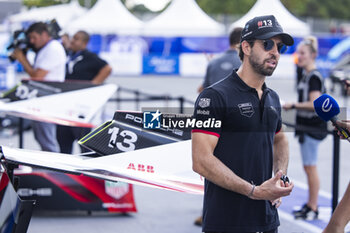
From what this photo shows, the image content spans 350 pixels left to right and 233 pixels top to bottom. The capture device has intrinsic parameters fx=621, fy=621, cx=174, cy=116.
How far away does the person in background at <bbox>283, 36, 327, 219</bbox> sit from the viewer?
638cm

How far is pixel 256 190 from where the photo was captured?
311cm

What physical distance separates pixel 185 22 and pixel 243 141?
2863cm

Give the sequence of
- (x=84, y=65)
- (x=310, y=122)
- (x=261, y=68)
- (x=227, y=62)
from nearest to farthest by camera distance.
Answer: (x=261, y=68) < (x=227, y=62) < (x=310, y=122) < (x=84, y=65)

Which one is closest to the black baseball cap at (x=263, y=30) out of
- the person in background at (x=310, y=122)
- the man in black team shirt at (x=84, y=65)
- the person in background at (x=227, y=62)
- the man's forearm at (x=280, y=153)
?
the man's forearm at (x=280, y=153)

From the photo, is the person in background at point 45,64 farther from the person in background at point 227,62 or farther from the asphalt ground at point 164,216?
the person in background at point 227,62

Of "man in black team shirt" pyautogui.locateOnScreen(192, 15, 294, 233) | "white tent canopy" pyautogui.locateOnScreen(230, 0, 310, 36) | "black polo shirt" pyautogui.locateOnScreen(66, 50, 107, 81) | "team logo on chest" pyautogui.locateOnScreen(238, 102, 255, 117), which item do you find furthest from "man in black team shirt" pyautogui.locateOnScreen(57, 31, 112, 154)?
"white tent canopy" pyautogui.locateOnScreen(230, 0, 310, 36)

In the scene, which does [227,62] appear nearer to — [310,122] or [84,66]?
[310,122]

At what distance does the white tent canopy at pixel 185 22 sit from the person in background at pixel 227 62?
24.8 m

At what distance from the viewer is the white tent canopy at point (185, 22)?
3109 centimetres

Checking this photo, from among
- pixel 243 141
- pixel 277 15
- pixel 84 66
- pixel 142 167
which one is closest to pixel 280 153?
pixel 243 141

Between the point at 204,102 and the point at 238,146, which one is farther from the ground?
the point at 204,102

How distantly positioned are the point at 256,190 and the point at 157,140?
977 millimetres

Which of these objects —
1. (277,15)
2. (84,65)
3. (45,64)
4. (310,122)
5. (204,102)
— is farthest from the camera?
(277,15)

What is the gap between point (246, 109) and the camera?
3207 mm
